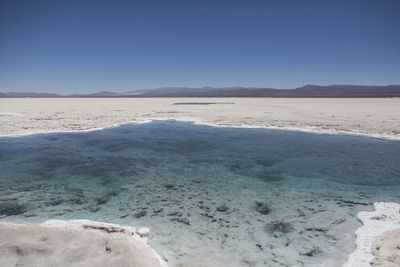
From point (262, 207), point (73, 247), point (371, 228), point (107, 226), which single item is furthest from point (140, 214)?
point (371, 228)

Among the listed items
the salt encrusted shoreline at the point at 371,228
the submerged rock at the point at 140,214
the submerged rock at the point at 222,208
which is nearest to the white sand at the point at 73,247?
the submerged rock at the point at 140,214

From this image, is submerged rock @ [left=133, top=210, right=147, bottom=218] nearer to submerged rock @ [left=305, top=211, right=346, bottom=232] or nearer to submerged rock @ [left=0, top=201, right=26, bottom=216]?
submerged rock @ [left=0, top=201, right=26, bottom=216]

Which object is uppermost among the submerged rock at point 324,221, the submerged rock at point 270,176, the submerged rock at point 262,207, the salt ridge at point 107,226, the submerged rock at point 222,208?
the salt ridge at point 107,226

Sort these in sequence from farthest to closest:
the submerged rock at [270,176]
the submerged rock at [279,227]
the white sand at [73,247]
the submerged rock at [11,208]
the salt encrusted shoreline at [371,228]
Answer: the submerged rock at [270,176] < the submerged rock at [11,208] < the submerged rock at [279,227] < the salt encrusted shoreline at [371,228] < the white sand at [73,247]

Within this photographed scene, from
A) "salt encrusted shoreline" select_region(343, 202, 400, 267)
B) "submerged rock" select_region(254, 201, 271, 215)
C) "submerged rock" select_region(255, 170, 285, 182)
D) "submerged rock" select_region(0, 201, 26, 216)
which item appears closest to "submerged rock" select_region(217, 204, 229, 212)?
"submerged rock" select_region(254, 201, 271, 215)

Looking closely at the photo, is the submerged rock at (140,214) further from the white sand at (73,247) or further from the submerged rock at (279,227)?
the submerged rock at (279,227)

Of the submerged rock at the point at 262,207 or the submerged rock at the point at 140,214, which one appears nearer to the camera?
the submerged rock at the point at 140,214

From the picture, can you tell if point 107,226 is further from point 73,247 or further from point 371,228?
point 371,228
